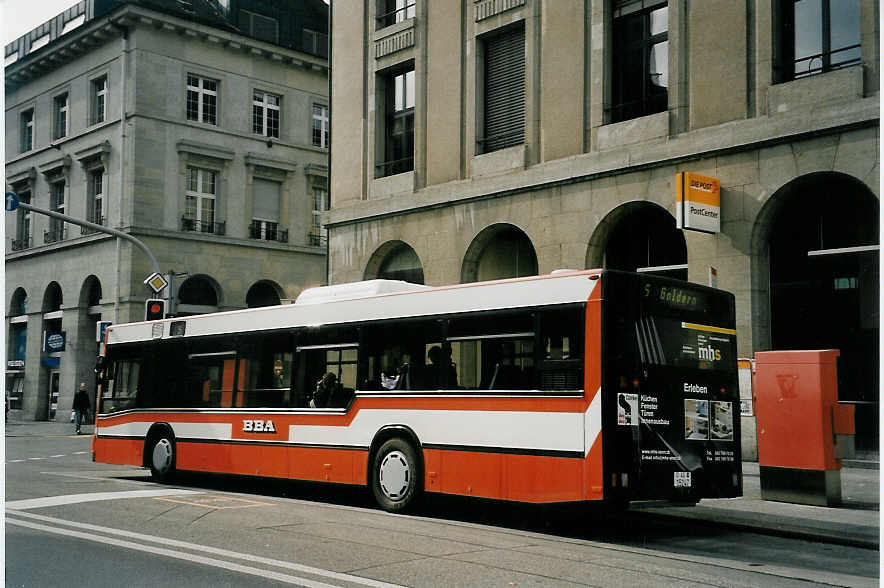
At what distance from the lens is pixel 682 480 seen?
411 inches

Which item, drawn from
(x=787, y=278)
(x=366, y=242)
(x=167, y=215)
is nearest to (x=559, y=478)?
(x=787, y=278)

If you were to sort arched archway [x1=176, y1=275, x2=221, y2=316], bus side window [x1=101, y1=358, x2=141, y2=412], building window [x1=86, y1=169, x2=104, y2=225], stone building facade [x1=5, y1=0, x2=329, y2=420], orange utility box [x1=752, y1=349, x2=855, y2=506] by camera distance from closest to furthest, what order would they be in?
orange utility box [x1=752, y1=349, x2=855, y2=506]
bus side window [x1=101, y1=358, x2=141, y2=412]
stone building facade [x1=5, y1=0, x2=329, y2=420]
arched archway [x1=176, y1=275, x2=221, y2=316]
building window [x1=86, y1=169, x2=104, y2=225]

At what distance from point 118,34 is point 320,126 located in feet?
31.9

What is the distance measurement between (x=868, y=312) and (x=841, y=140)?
111 inches

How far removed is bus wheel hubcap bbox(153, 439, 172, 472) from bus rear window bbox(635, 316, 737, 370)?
887cm

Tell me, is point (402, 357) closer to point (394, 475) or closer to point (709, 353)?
point (394, 475)

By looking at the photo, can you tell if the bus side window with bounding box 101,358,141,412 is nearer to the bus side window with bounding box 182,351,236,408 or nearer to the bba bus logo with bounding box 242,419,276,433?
the bus side window with bounding box 182,351,236,408

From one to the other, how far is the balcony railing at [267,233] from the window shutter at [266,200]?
385 millimetres

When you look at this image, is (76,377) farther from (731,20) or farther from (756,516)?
(756,516)

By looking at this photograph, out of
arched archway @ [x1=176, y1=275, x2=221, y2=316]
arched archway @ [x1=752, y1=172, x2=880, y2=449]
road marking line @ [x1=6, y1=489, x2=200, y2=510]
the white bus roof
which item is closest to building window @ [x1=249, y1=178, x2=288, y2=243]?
arched archway @ [x1=176, y1=275, x2=221, y2=316]

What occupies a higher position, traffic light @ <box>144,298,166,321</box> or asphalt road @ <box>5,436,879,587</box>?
traffic light @ <box>144,298,166,321</box>

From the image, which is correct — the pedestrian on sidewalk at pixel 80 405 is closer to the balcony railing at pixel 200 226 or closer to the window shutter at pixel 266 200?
the balcony railing at pixel 200 226

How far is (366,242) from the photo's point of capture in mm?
25250

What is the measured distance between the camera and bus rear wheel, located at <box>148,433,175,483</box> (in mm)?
16125
